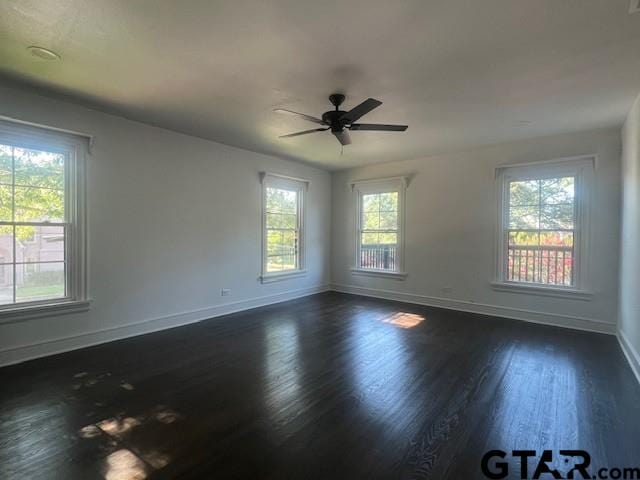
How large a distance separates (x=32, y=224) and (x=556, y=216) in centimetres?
659

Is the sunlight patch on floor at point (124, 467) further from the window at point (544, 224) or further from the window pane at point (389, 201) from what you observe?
the window pane at point (389, 201)

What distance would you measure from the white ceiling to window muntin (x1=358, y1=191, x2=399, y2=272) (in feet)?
8.21

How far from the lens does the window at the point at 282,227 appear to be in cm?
591

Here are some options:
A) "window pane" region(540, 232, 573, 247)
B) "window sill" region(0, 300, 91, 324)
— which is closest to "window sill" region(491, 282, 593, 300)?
"window pane" region(540, 232, 573, 247)

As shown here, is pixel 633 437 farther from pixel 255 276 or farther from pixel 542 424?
pixel 255 276

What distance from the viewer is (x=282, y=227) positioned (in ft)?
20.6

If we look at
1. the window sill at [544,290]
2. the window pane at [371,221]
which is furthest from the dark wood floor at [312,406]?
the window pane at [371,221]

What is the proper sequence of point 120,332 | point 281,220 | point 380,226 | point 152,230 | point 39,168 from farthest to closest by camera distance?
point 380,226, point 281,220, point 152,230, point 120,332, point 39,168

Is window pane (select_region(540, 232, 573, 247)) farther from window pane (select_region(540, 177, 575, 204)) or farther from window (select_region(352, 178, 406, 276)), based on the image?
window (select_region(352, 178, 406, 276))

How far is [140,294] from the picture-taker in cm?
420

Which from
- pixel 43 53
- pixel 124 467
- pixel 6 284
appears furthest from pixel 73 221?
pixel 124 467

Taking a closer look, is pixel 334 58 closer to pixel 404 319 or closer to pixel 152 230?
pixel 152 230

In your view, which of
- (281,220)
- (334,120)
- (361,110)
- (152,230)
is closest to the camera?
(361,110)

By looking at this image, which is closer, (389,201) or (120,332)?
(120,332)
